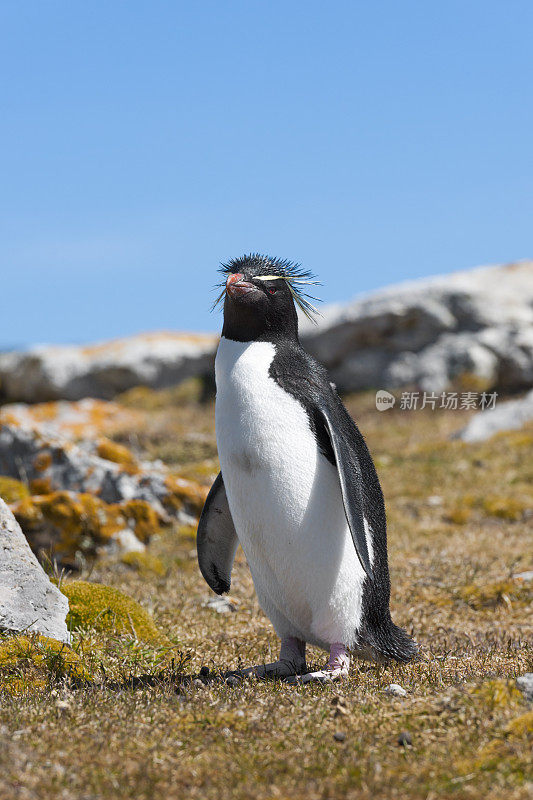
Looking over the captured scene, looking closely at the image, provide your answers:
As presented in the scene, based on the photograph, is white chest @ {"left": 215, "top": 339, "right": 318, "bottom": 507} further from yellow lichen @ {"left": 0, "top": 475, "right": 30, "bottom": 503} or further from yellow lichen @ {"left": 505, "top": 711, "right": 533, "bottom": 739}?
yellow lichen @ {"left": 0, "top": 475, "right": 30, "bottom": 503}

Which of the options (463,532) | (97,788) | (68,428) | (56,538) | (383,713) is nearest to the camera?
(97,788)

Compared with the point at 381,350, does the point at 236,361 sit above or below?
above

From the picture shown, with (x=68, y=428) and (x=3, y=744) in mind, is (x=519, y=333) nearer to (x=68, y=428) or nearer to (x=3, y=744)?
(x=68, y=428)

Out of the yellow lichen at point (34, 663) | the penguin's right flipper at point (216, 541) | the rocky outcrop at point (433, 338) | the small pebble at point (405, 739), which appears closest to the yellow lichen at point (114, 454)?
the penguin's right flipper at point (216, 541)

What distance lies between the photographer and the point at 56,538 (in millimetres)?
10422

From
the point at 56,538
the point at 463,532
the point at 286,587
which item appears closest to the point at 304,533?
the point at 286,587

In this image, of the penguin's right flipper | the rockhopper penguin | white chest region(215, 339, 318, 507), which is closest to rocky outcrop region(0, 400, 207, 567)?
the penguin's right flipper

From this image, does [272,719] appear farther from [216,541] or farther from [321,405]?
[216,541]

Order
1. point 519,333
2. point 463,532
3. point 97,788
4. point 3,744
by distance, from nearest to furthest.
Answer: point 97,788
point 3,744
point 463,532
point 519,333

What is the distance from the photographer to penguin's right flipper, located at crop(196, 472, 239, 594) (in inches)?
253

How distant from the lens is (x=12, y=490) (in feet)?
35.7

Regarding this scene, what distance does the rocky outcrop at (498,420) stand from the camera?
61.3ft

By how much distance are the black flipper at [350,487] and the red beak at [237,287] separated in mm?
894

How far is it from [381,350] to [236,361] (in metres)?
19.6
